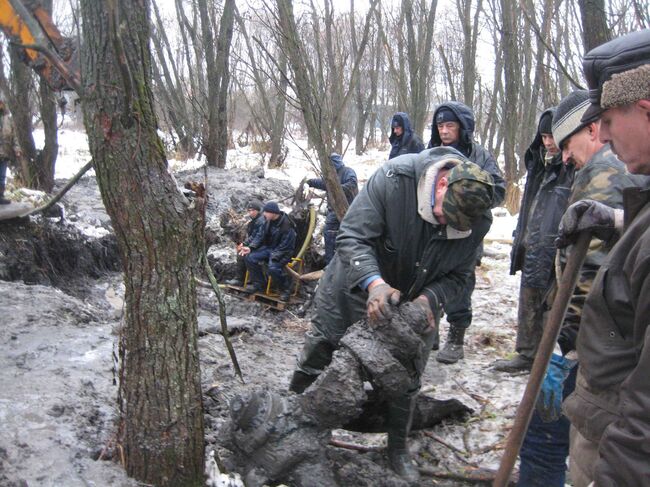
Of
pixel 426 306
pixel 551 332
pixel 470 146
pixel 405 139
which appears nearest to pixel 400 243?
pixel 426 306

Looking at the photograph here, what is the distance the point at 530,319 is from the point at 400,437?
4.36 feet

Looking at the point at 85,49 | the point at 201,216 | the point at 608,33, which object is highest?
the point at 608,33

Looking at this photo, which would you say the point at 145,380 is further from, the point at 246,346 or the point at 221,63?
the point at 221,63

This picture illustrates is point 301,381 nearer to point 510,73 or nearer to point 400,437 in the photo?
point 400,437

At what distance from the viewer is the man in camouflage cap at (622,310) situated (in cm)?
125

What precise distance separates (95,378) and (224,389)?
79cm

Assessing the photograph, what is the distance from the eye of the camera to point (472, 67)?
42.2 feet

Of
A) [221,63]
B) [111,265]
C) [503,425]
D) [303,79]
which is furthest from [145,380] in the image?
[221,63]

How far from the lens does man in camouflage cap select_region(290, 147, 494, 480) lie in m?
2.63

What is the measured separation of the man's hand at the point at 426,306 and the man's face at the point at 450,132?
2051mm

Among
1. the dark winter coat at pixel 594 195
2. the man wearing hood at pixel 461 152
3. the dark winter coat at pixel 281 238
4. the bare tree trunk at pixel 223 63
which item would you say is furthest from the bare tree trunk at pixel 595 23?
the bare tree trunk at pixel 223 63

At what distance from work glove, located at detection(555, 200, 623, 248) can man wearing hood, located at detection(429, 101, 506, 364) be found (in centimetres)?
245

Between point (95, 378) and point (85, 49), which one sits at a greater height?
point (85, 49)

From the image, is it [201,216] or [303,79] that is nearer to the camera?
[201,216]
